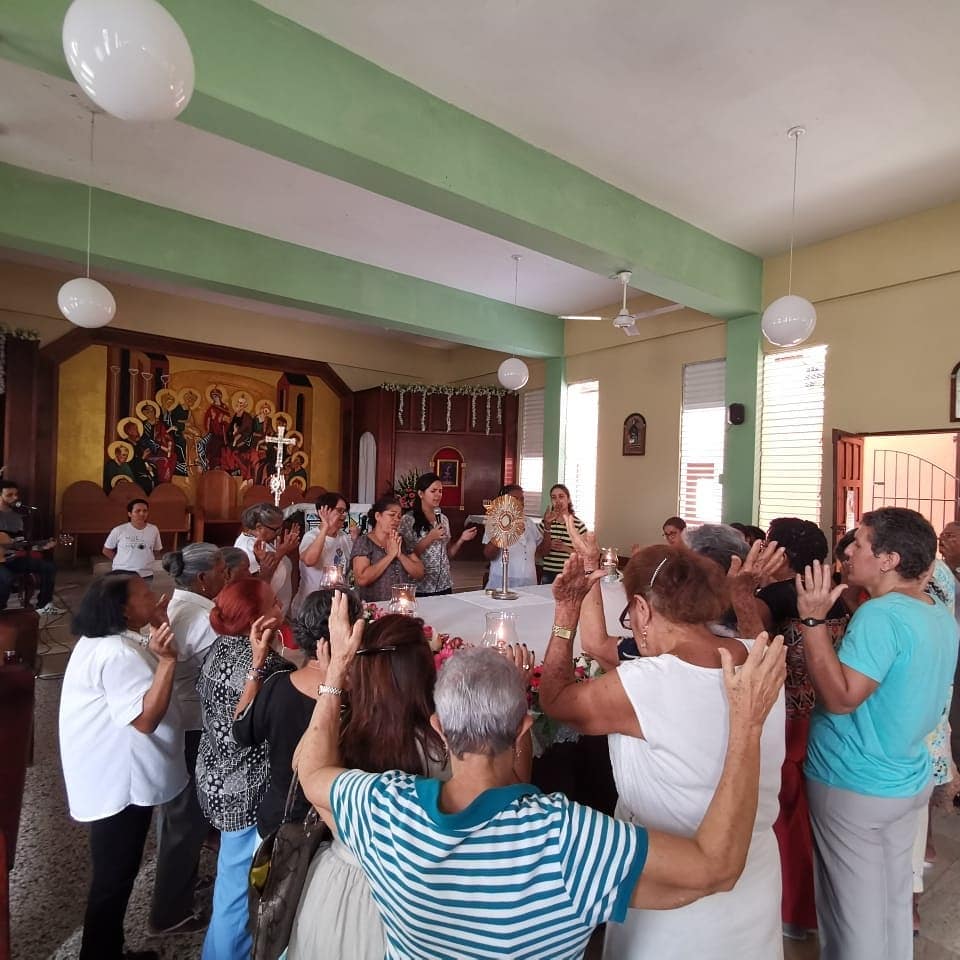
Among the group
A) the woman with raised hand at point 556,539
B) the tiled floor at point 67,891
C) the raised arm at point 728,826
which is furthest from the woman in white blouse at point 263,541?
the raised arm at point 728,826

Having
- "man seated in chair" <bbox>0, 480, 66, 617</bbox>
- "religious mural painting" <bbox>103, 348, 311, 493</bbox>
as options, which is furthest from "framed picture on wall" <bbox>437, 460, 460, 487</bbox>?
"man seated in chair" <bbox>0, 480, 66, 617</bbox>

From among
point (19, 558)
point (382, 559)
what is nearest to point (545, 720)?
point (382, 559)

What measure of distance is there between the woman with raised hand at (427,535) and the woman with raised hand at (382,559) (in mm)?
208

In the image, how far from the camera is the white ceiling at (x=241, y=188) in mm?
4426

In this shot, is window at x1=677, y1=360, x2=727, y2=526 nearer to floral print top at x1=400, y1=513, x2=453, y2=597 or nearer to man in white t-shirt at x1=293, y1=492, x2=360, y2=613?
floral print top at x1=400, y1=513, x2=453, y2=597

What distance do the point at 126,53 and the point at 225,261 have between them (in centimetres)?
431

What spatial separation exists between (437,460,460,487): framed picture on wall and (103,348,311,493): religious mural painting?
2510 millimetres

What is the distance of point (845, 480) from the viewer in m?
5.84

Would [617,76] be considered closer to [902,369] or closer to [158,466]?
[902,369]

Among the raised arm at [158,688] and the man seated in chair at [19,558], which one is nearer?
the raised arm at [158,688]

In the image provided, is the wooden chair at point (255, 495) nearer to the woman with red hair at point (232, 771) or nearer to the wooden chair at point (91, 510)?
the wooden chair at point (91, 510)

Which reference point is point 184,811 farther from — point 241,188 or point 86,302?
point 241,188

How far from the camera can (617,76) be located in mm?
3756

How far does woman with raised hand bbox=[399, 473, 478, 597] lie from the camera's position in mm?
4223
